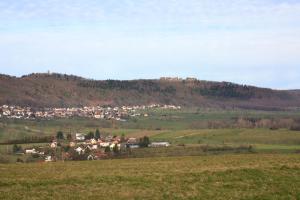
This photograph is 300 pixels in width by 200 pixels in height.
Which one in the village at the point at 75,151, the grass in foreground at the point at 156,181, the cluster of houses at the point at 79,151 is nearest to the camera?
the grass in foreground at the point at 156,181

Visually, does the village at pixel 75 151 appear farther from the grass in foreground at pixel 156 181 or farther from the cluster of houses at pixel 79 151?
the grass in foreground at pixel 156 181

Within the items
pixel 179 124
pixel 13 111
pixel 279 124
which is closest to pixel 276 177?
pixel 279 124

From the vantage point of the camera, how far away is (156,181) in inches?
832

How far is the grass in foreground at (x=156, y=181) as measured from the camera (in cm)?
1914

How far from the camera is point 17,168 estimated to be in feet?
83.5

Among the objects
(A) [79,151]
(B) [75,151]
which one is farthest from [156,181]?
(B) [75,151]

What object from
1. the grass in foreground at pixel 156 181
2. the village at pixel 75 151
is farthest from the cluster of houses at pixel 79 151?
the grass in foreground at pixel 156 181

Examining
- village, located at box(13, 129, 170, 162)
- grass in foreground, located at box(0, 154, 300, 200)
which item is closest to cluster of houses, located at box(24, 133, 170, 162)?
village, located at box(13, 129, 170, 162)

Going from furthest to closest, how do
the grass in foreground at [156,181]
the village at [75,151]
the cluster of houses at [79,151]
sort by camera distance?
the village at [75,151], the cluster of houses at [79,151], the grass in foreground at [156,181]

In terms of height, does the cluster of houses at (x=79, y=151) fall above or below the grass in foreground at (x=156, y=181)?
below

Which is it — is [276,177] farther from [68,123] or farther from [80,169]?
[68,123]

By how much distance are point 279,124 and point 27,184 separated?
107 m

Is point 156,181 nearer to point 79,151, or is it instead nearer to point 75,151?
point 79,151

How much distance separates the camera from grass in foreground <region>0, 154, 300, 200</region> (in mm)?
19141
